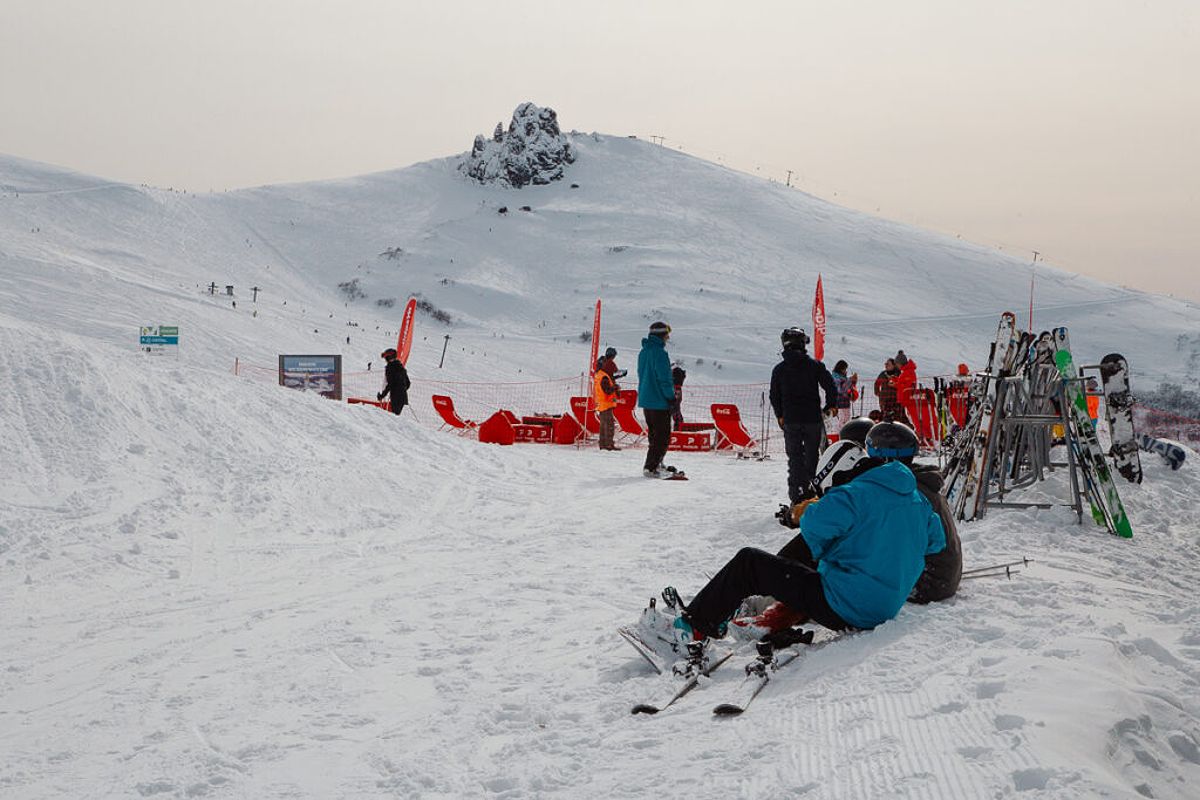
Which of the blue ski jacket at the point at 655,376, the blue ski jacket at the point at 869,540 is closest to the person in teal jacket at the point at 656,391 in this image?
the blue ski jacket at the point at 655,376

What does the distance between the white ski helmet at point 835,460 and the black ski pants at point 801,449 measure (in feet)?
11.2

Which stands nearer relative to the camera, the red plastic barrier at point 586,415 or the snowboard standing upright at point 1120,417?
the snowboard standing upright at point 1120,417

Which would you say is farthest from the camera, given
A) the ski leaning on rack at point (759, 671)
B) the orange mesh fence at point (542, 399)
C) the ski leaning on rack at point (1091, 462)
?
the orange mesh fence at point (542, 399)

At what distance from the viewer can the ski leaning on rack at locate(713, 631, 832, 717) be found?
367 centimetres

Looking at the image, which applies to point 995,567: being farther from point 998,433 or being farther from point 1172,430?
point 1172,430

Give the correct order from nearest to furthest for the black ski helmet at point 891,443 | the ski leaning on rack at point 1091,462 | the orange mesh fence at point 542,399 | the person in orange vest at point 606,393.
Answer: the black ski helmet at point 891,443 < the ski leaning on rack at point 1091,462 < the person in orange vest at point 606,393 < the orange mesh fence at point 542,399

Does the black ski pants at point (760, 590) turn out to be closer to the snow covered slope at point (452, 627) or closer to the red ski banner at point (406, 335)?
the snow covered slope at point (452, 627)

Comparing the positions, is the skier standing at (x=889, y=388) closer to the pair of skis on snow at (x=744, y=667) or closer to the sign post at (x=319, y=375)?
the sign post at (x=319, y=375)

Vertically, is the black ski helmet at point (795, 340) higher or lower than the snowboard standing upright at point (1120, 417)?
higher

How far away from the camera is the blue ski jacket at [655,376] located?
1143cm

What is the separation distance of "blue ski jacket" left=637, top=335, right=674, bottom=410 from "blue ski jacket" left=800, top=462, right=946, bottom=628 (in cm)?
697

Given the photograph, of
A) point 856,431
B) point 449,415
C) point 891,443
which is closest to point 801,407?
point 856,431

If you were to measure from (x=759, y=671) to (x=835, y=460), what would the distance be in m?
1.76

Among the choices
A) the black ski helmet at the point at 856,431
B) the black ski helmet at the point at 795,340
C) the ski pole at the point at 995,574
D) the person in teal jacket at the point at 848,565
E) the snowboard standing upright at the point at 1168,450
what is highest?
the black ski helmet at the point at 795,340
